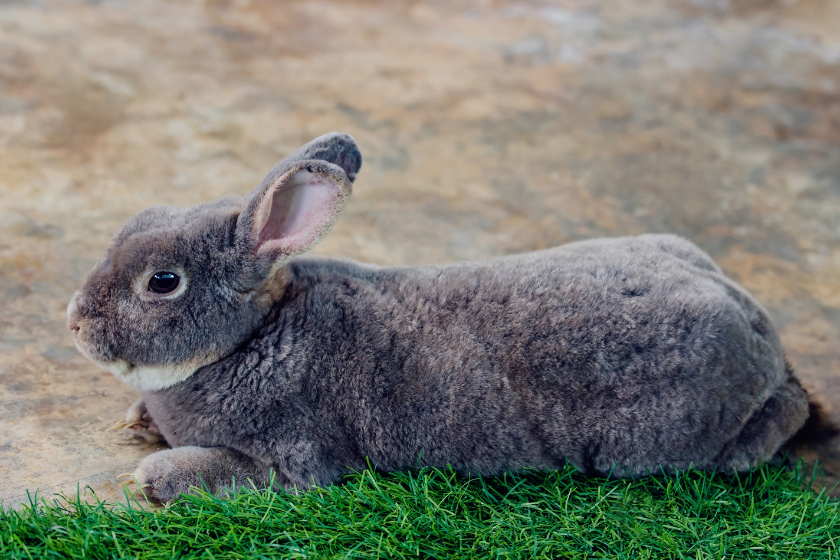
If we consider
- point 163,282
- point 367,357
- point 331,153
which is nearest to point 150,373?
point 163,282

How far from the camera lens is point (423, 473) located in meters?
3.05

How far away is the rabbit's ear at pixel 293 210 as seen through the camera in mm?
2910

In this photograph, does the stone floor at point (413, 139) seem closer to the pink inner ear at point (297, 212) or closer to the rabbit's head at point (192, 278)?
the rabbit's head at point (192, 278)

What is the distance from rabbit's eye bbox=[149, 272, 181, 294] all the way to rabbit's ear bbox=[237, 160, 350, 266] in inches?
11.9

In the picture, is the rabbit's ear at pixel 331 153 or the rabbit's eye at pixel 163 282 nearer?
→ the rabbit's eye at pixel 163 282

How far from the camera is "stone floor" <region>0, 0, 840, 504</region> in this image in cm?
411

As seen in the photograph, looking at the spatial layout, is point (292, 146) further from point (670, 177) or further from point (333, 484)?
point (333, 484)

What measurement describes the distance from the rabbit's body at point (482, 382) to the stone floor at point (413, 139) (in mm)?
628

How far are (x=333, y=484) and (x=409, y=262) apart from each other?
2.04 m

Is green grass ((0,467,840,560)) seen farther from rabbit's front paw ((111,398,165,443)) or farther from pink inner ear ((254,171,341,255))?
pink inner ear ((254,171,341,255))

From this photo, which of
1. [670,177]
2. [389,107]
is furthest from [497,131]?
[670,177]

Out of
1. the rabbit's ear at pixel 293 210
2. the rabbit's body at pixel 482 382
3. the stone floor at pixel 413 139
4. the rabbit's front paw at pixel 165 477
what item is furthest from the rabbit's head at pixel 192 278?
the stone floor at pixel 413 139

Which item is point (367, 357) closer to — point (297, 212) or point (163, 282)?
point (297, 212)

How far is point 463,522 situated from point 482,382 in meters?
0.53
